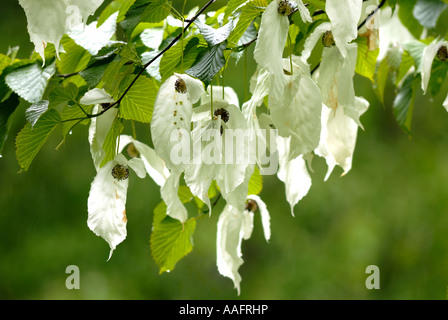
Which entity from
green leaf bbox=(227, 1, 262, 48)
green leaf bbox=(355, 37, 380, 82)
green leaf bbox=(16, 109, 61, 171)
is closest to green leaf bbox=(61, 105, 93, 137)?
green leaf bbox=(16, 109, 61, 171)

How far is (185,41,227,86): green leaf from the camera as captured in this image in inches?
14.0

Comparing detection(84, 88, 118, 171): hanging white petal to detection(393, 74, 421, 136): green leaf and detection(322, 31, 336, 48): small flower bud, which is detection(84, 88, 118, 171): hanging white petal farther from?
detection(393, 74, 421, 136): green leaf

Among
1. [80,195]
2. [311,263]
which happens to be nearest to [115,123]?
[80,195]

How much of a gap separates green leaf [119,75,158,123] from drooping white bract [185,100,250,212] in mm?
50

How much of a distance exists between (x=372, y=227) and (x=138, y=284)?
0.88 meters

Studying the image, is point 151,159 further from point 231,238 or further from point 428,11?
point 428,11

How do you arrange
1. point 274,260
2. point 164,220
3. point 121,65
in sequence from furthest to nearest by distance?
point 274,260 < point 164,220 < point 121,65

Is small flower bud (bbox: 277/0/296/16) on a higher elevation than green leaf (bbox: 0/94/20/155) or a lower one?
higher

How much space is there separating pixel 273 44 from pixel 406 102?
0.26 meters

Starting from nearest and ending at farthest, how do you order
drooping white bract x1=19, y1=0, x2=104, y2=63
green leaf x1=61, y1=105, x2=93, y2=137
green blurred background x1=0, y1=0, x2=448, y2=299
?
drooping white bract x1=19, y1=0, x2=104, y2=63, green leaf x1=61, y1=105, x2=93, y2=137, green blurred background x1=0, y1=0, x2=448, y2=299

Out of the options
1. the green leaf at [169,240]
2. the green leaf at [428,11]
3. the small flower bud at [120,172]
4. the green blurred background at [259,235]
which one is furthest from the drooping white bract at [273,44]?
the green blurred background at [259,235]

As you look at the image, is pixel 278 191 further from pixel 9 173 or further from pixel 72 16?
pixel 72 16

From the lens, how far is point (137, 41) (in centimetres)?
53

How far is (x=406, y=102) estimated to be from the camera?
0.55 meters
